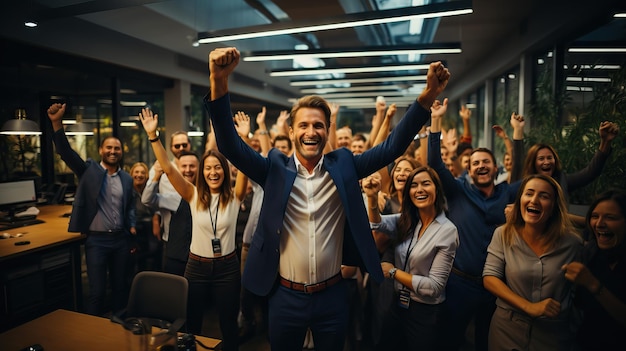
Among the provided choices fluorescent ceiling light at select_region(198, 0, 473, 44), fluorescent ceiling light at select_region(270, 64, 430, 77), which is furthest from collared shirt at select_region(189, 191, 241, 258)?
fluorescent ceiling light at select_region(270, 64, 430, 77)

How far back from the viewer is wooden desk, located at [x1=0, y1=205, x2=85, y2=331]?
9.50 ft

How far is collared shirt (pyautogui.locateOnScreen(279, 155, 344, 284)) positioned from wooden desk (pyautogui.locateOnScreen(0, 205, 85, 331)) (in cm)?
245

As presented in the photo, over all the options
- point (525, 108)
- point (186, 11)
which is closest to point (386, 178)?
point (525, 108)

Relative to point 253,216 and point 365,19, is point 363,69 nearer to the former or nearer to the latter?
point 365,19

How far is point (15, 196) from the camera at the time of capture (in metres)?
3.83

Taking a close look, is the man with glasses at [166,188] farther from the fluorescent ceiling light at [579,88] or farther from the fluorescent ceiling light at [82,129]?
the fluorescent ceiling light at [579,88]

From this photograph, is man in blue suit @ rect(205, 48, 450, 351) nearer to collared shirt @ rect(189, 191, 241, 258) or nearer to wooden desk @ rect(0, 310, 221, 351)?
wooden desk @ rect(0, 310, 221, 351)

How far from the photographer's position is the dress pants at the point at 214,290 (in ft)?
7.84

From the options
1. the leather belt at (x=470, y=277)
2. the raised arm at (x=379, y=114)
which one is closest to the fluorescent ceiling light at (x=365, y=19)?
the raised arm at (x=379, y=114)

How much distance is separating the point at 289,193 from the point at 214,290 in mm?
1192

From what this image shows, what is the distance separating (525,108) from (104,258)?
518cm

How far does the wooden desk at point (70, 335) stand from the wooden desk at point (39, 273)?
4.67 ft

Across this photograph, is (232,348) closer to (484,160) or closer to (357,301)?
(357,301)

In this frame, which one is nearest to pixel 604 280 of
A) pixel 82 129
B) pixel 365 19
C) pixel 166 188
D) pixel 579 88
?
pixel 579 88
